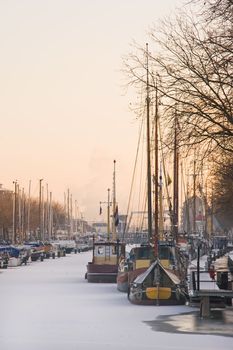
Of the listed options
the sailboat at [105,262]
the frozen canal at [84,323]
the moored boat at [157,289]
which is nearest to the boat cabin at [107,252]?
the sailboat at [105,262]

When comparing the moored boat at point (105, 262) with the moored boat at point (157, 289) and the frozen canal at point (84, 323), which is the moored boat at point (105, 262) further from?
the moored boat at point (157, 289)

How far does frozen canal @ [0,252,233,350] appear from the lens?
20.2 meters

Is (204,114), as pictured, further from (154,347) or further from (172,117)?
(154,347)

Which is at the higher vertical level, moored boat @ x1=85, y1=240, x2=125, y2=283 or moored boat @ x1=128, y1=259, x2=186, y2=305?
moored boat @ x1=85, y1=240, x2=125, y2=283

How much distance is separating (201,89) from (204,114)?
807 millimetres


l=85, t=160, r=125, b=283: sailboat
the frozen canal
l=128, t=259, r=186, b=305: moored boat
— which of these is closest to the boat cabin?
l=85, t=160, r=125, b=283: sailboat

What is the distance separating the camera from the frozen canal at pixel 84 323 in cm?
2015

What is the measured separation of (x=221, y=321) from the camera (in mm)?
25203

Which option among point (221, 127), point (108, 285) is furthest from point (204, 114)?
point (108, 285)

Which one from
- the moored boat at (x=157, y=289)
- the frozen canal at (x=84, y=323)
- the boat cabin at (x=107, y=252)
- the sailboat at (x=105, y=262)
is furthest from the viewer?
the boat cabin at (x=107, y=252)

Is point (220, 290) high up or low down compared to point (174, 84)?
down

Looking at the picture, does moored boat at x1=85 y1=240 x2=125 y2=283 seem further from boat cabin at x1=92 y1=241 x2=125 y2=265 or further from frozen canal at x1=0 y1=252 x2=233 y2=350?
frozen canal at x1=0 y1=252 x2=233 y2=350

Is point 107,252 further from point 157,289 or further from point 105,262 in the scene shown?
point 157,289

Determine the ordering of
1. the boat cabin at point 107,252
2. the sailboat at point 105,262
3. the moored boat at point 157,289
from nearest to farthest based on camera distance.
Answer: the moored boat at point 157,289 → the sailboat at point 105,262 → the boat cabin at point 107,252
